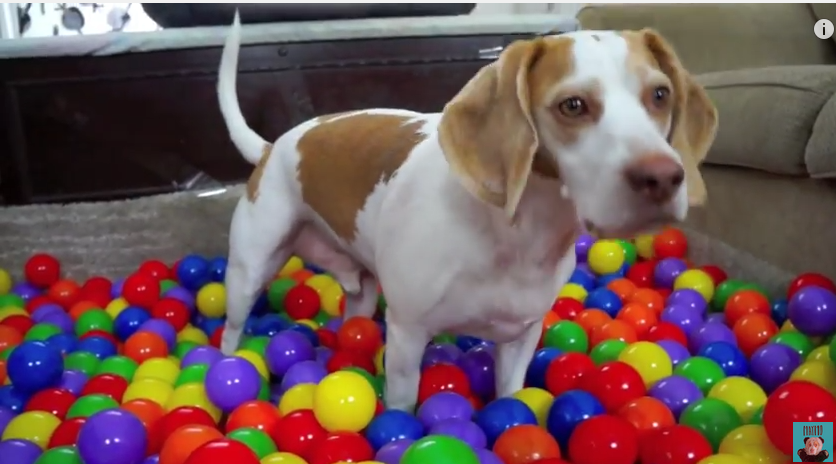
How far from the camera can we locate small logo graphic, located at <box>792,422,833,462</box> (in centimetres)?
104

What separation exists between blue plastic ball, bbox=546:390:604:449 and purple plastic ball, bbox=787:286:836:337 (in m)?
0.54

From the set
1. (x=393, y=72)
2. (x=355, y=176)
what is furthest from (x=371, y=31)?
(x=355, y=176)

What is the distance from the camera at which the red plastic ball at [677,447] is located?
1.09 meters

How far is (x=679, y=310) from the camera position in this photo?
1.79 meters

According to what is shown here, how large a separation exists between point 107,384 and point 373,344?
52 cm

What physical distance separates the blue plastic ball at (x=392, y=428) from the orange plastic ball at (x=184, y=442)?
9.5 inches

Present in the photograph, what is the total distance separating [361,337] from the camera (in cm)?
164

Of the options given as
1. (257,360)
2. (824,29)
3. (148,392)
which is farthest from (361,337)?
(824,29)

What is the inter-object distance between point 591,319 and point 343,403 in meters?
0.73

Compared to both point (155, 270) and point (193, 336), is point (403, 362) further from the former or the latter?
point (155, 270)

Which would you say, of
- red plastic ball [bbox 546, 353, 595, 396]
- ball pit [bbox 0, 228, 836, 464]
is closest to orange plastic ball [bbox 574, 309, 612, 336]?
ball pit [bbox 0, 228, 836, 464]

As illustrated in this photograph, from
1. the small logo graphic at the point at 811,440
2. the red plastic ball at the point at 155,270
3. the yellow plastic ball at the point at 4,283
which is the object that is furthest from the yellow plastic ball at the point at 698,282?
the yellow plastic ball at the point at 4,283

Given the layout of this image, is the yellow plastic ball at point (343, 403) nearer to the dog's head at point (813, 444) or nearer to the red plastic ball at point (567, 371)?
the red plastic ball at point (567, 371)

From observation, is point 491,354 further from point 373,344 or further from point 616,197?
point 616,197
